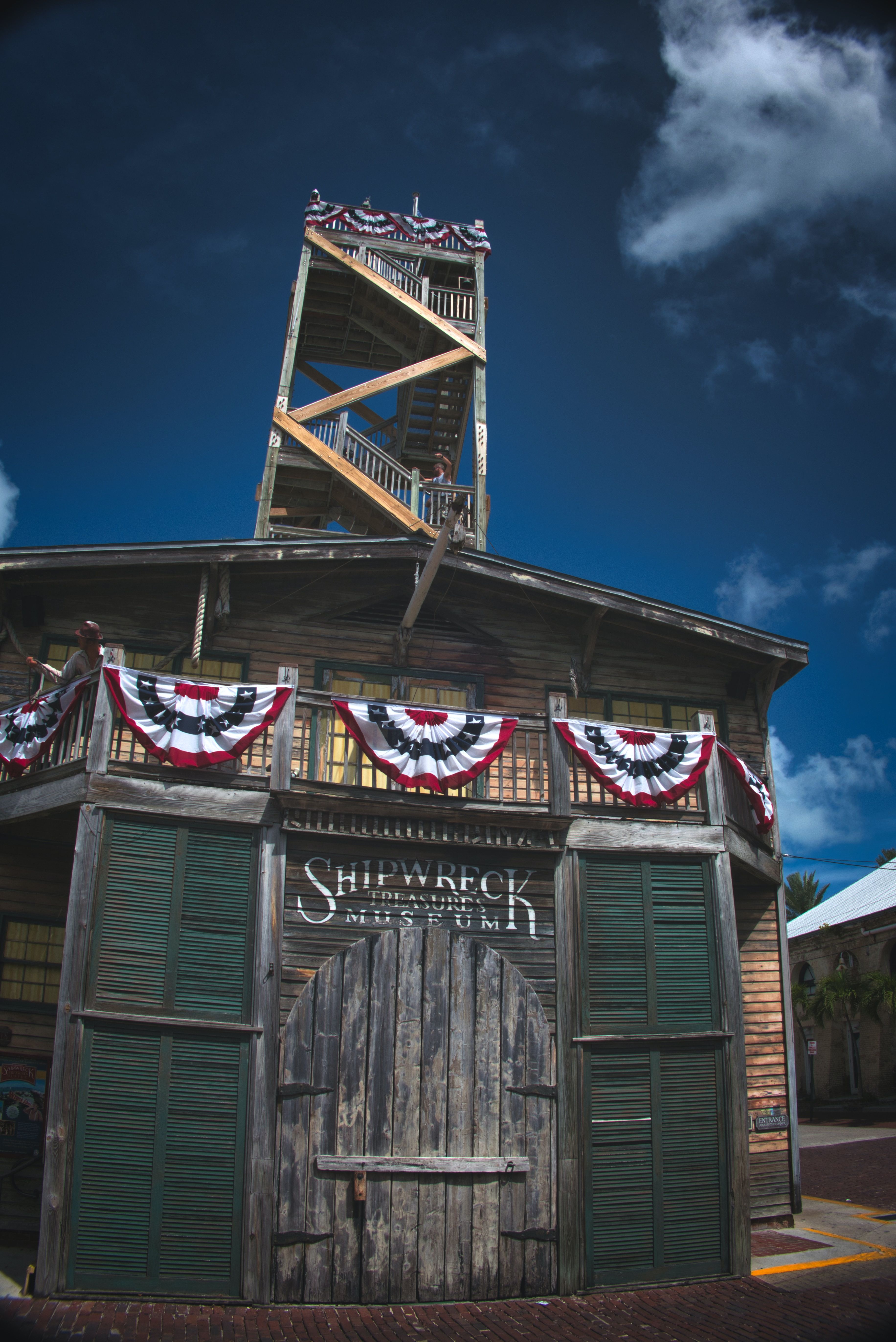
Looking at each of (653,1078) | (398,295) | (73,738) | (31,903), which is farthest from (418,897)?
(398,295)

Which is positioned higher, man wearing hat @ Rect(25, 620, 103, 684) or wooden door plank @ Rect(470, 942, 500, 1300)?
man wearing hat @ Rect(25, 620, 103, 684)

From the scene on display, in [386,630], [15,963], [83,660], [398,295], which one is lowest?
[15,963]

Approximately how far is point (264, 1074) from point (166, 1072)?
0.96 meters

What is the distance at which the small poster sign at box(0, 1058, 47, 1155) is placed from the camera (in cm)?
1098

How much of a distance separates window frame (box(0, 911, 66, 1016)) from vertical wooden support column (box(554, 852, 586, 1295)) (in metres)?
5.96

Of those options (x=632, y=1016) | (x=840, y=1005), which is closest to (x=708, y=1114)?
(x=632, y=1016)

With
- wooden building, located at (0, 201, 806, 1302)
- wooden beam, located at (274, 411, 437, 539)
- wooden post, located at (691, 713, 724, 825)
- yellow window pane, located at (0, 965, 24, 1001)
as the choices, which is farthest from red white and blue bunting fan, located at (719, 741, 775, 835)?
yellow window pane, located at (0, 965, 24, 1001)

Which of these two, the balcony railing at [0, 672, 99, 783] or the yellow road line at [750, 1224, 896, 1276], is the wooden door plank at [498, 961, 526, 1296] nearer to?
the yellow road line at [750, 1224, 896, 1276]

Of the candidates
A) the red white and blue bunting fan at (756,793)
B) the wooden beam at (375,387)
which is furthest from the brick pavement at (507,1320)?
the wooden beam at (375,387)

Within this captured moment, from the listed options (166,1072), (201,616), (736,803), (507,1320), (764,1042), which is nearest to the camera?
(507,1320)

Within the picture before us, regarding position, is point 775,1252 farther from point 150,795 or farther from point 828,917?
point 828,917

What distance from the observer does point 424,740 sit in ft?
36.3

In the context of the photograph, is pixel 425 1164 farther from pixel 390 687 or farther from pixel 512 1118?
pixel 390 687

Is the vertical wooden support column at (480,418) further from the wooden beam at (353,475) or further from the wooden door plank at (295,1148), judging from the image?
the wooden door plank at (295,1148)
